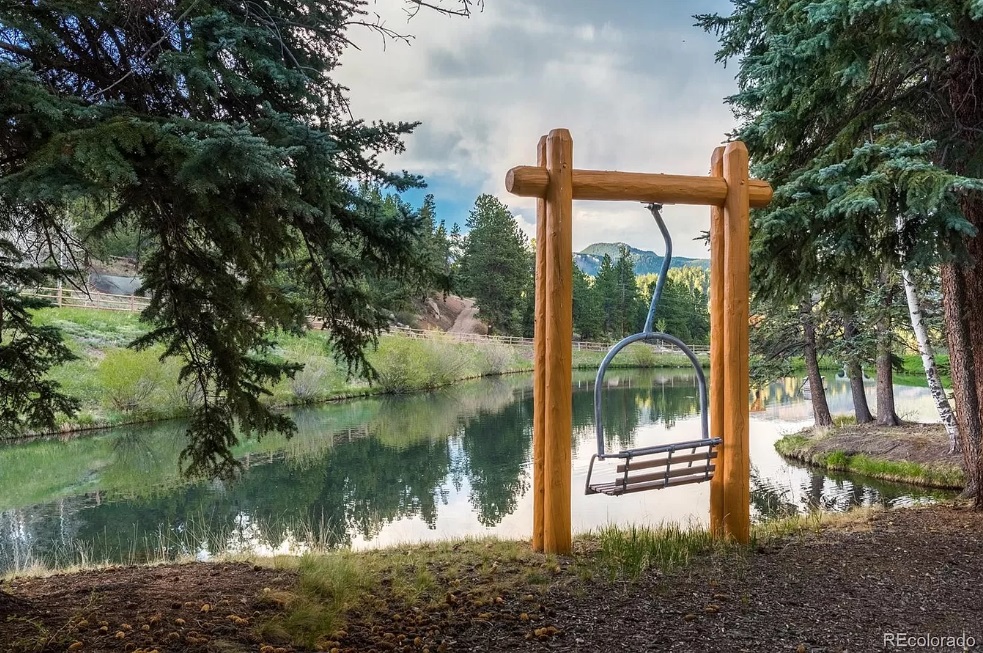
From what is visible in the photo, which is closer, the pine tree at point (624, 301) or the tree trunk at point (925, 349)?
the tree trunk at point (925, 349)

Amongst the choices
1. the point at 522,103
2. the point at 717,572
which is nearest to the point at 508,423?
the point at 522,103

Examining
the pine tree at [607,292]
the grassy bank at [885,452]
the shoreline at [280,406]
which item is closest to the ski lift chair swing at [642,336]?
the shoreline at [280,406]

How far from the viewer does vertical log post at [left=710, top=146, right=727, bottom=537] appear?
14.6ft

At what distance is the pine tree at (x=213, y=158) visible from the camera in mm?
2338

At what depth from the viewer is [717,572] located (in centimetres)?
379

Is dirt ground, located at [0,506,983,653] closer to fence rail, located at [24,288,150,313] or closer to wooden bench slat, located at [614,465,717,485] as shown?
wooden bench slat, located at [614,465,717,485]

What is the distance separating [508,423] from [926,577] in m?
12.8

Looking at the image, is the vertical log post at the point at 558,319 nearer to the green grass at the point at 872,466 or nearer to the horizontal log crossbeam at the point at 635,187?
the horizontal log crossbeam at the point at 635,187

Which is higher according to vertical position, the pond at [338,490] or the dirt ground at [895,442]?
the dirt ground at [895,442]

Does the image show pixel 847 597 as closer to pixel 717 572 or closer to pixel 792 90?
pixel 717 572

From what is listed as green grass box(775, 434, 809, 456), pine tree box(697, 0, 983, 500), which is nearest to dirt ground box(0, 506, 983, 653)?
pine tree box(697, 0, 983, 500)

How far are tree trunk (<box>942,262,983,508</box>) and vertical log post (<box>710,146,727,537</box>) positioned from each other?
2254 mm

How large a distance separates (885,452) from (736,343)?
7.82 m

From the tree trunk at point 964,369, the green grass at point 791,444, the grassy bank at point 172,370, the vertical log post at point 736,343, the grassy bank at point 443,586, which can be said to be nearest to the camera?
the grassy bank at point 443,586
